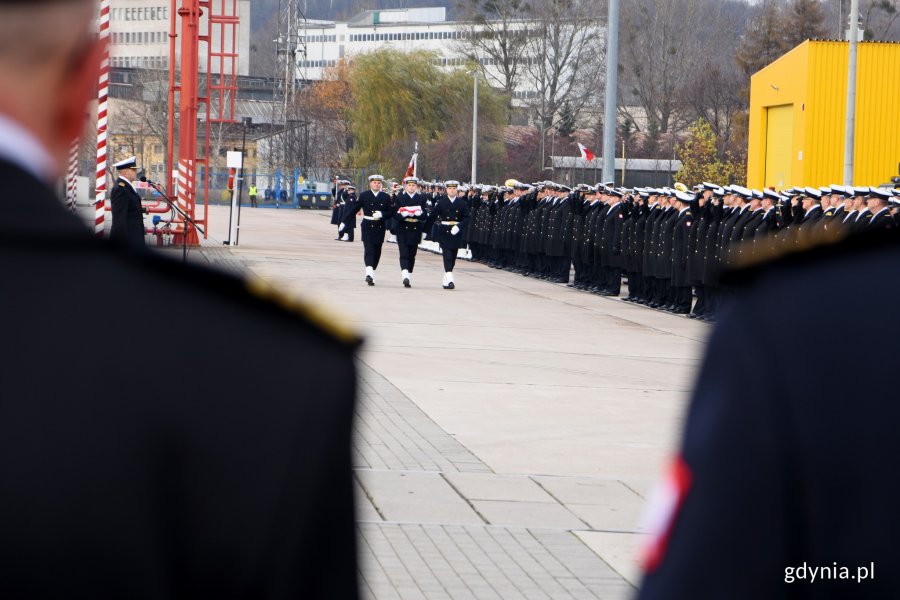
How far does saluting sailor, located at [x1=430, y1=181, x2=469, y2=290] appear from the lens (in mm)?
Answer: 25011

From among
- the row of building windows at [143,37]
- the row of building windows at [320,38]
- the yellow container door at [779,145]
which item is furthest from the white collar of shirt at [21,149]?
the row of building windows at [320,38]

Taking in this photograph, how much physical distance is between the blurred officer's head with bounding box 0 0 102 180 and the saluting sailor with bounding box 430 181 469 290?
913 inches

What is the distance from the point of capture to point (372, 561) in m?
6.34

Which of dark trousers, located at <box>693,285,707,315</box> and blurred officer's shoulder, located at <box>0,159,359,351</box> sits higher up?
blurred officer's shoulder, located at <box>0,159,359,351</box>

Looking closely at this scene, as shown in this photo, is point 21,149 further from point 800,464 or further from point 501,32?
point 501,32

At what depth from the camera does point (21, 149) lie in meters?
1.26

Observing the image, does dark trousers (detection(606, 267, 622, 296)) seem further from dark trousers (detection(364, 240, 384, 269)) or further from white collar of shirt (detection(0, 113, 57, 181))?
white collar of shirt (detection(0, 113, 57, 181))

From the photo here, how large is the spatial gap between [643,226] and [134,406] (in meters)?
22.8

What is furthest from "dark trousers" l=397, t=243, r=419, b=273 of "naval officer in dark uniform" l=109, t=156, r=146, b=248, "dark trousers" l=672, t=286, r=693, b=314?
"naval officer in dark uniform" l=109, t=156, r=146, b=248

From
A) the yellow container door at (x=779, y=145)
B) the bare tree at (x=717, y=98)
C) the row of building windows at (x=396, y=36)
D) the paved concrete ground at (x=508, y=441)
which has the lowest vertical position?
the paved concrete ground at (x=508, y=441)

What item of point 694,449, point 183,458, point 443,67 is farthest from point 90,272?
point 443,67

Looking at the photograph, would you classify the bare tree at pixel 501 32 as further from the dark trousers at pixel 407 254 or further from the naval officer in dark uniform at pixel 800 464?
the naval officer in dark uniform at pixel 800 464

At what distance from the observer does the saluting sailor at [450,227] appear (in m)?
25.0

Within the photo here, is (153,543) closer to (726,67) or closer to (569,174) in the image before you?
(569,174)
